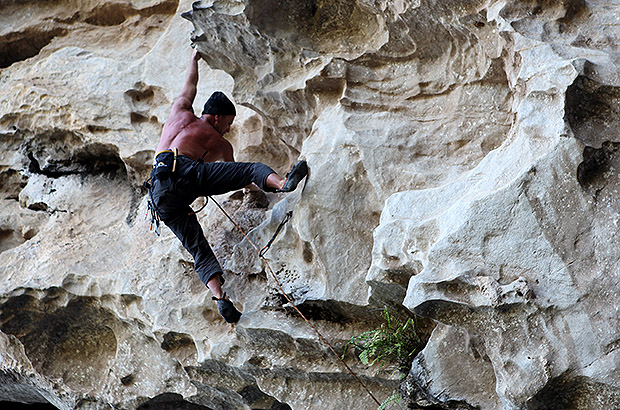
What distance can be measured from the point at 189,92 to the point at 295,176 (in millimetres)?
1073

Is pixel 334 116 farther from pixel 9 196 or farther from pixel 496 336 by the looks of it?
pixel 9 196

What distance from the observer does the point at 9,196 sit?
6.05 m

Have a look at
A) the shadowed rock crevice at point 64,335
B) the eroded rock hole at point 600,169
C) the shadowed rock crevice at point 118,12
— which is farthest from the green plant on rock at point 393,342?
the shadowed rock crevice at point 118,12

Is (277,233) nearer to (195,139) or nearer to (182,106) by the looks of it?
(195,139)

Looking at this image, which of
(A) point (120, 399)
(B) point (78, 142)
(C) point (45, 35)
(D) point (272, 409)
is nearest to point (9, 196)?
(B) point (78, 142)

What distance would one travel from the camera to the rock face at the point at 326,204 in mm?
3186

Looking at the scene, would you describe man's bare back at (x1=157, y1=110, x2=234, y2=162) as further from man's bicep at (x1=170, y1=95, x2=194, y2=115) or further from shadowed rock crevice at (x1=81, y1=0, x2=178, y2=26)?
shadowed rock crevice at (x1=81, y1=0, x2=178, y2=26)

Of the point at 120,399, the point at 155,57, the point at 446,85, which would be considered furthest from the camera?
the point at 155,57

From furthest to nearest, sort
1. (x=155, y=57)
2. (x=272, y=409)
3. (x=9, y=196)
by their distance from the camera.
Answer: (x=9, y=196) < (x=155, y=57) < (x=272, y=409)

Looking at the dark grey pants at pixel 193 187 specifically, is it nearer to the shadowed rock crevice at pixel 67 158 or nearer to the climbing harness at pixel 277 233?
the climbing harness at pixel 277 233

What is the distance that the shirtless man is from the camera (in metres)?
4.08

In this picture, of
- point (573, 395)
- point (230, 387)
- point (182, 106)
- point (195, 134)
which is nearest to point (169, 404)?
point (230, 387)

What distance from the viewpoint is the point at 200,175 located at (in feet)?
13.5

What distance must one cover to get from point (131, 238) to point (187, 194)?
115 cm
